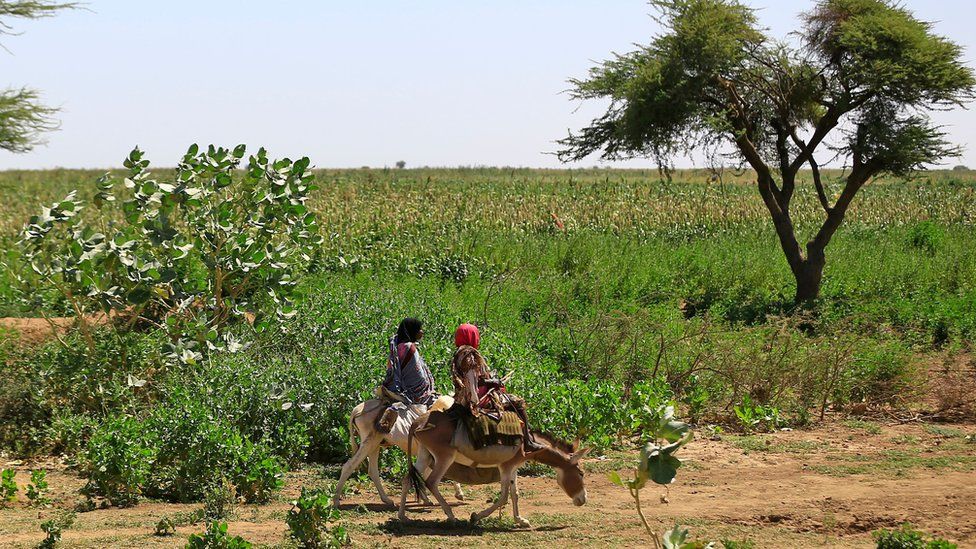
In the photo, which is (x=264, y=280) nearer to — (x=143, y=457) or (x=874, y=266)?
(x=143, y=457)

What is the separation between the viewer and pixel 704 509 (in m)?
8.84

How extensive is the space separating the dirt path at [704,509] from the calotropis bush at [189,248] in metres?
2.07

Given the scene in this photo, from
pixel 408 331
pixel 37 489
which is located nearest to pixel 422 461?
pixel 408 331

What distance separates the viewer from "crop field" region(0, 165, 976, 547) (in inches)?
337

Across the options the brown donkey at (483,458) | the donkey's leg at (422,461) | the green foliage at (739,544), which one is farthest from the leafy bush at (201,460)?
the green foliage at (739,544)

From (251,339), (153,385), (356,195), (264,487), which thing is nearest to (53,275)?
(153,385)

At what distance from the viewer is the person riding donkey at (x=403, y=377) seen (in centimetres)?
890

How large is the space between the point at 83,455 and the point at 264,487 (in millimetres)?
1797

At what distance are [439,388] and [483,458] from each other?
2762 mm

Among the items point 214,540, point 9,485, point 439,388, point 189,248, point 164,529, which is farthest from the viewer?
point 189,248

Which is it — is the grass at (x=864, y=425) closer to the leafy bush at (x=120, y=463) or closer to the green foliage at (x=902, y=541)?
the green foliage at (x=902, y=541)

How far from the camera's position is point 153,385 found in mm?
12070

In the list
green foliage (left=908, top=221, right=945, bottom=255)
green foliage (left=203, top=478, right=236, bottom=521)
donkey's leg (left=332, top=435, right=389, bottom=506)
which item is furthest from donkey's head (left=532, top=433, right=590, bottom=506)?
green foliage (left=908, top=221, right=945, bottom=255)

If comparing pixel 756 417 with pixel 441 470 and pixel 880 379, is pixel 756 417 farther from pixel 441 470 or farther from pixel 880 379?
pixel 441 470
